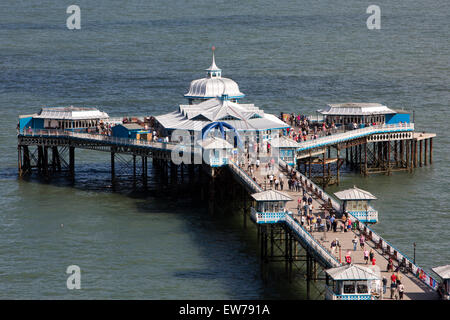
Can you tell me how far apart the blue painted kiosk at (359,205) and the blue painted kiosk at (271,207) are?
12.9 ft

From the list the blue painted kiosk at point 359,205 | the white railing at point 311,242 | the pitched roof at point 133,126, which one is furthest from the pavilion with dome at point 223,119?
the white railing at point 311,242

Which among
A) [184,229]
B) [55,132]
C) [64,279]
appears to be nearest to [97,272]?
[64,279]

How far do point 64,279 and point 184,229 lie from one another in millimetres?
14292

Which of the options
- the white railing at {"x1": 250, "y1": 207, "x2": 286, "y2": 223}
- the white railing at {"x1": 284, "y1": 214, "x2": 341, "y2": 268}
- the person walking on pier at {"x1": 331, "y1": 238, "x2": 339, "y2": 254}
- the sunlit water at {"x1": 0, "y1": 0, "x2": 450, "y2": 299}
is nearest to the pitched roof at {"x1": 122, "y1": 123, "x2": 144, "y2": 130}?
the sunlit water at {"x1": 0, "y1": 0, "x2": 450, "y2": 299}

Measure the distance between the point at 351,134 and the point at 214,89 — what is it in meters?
14.7

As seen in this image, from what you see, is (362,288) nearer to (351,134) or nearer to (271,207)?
(271,207)

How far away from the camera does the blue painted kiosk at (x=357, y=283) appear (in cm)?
5734

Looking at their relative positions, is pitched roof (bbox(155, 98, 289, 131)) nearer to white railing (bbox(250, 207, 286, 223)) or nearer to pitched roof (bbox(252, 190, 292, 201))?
pitched roof (bbox(252, 190, 292, 201))

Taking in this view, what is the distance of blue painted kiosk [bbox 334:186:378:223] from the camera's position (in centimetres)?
7119

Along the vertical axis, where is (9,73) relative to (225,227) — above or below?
above

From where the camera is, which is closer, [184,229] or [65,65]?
[184,229]

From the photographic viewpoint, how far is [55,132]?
101 m

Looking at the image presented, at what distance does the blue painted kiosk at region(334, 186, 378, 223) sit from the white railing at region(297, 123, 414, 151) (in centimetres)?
2393
